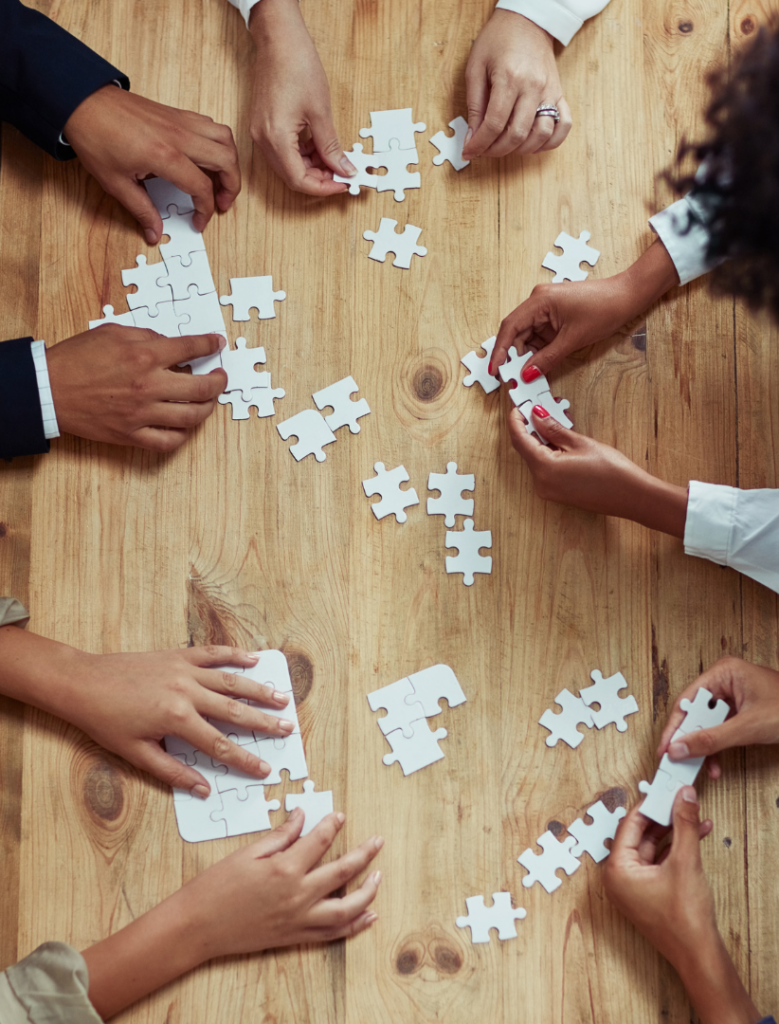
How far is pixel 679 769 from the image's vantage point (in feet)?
4.77

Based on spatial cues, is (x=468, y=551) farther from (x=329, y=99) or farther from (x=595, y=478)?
(x=329, y=99)

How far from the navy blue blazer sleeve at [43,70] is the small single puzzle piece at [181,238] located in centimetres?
24

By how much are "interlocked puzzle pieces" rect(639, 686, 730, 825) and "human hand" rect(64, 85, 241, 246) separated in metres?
1.23

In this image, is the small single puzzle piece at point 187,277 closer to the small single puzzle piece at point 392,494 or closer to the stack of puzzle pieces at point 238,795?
the small single puzzle piece at point 392,494

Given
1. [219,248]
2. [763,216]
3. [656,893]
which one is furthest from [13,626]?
[763,216]

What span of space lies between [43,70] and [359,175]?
58 centimetres

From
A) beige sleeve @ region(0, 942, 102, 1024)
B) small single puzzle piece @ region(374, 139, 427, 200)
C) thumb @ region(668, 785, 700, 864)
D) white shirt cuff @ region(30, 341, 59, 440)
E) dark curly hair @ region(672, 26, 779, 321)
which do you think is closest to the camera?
dark curly hair @ region(672, 26, 779, 321)

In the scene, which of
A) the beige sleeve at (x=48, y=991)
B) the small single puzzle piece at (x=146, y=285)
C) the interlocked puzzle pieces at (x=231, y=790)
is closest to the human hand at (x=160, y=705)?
the interlocked puzzle pieces at (x=231, y=790)

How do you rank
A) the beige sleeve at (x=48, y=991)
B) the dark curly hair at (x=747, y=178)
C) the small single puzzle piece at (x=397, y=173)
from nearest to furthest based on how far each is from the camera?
the dark curly hair at (x=747, y=178) → the beige sleeve at (x=48, y=991) → the small single puzzle piece at (x=397, y=173)

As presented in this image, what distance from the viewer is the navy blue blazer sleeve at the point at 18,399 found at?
4.89ft

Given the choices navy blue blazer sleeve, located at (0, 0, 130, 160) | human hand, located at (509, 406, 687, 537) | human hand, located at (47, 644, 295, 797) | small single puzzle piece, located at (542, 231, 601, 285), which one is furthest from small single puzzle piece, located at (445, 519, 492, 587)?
navy blue blazer sleeve, located at (0, 0, 130, 160)

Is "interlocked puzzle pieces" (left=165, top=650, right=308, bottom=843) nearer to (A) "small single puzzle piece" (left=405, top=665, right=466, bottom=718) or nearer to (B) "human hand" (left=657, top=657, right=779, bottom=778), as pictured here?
(A) "small single puzzle piece" (left=405, top=665, right=466, bottom=718)

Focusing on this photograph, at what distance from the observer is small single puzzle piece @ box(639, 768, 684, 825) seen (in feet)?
4.73

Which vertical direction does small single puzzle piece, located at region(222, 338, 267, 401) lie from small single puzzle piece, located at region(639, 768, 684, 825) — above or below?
above
